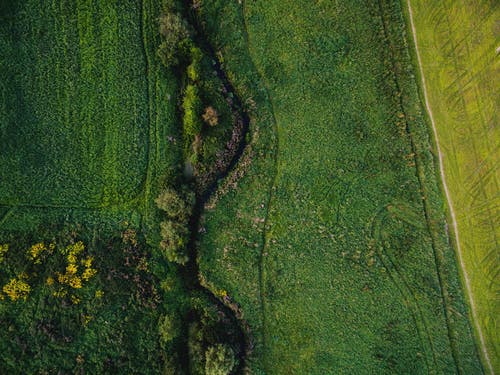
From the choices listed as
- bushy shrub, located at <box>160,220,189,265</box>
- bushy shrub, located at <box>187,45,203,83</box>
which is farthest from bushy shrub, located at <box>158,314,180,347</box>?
bushy shrub, located at <box>187,45,203,83</box>

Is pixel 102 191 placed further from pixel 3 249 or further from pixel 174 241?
pixel 3 249

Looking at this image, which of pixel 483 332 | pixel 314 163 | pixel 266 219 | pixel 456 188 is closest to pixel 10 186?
pixel 266 219

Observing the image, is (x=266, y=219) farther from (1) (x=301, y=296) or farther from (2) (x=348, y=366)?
(2) (x=348, y=366)

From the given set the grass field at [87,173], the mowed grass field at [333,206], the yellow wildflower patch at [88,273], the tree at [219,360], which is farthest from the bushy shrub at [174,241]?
the tree at [219,360]

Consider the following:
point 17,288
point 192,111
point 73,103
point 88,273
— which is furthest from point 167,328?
point 73,103

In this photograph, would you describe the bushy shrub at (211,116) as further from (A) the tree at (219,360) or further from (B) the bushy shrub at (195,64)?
(A) the tree at (219,360)

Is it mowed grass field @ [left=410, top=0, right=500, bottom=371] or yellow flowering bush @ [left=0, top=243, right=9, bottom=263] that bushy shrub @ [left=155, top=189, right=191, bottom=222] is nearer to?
yellow flowering bush @ [left=0, top=243, right=9, bottom=263]
